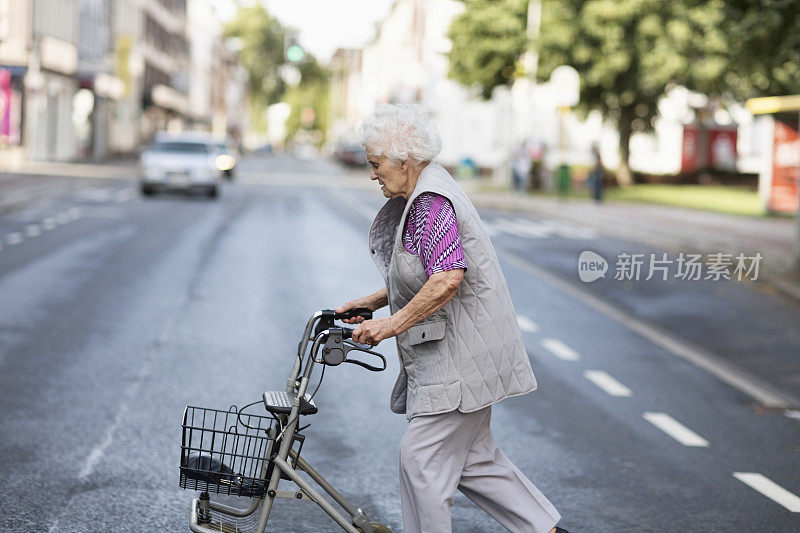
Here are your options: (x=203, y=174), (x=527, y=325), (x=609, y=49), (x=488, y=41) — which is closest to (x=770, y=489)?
(x=527, y=325)

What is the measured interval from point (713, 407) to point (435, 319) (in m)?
4.66

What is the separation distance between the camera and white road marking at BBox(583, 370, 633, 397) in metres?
8.41

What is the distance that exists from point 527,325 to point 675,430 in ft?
14.2

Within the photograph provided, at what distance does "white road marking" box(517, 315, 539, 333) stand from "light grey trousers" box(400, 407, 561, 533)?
6935 millimetres

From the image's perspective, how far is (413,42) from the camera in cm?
8169

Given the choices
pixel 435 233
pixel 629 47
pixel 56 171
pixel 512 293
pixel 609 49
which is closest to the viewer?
pixel 435 233

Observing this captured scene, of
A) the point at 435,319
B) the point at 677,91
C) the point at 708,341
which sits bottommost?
the point at 708,341

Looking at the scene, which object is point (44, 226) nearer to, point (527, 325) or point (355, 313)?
point (527, 325)

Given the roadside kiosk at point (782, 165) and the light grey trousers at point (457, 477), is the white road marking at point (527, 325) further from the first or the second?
the roadside kiosk at point (782, 165)

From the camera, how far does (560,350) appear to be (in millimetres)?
10133

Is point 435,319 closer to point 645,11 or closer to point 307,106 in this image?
point 645,11

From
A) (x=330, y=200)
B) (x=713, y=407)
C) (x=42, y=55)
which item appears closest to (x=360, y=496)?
(x=713, y=407)

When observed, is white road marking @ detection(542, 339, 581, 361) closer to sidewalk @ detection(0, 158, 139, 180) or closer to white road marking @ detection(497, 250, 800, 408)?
white road marking @ detection(497, 250, 800, 408)

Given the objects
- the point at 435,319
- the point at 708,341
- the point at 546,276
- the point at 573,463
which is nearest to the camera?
the point at 435,319
